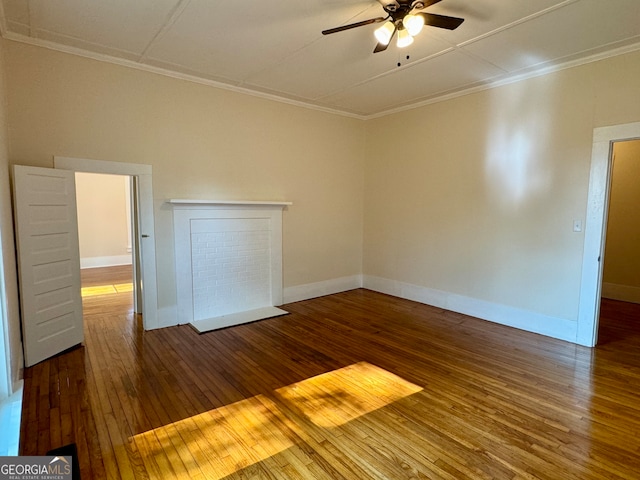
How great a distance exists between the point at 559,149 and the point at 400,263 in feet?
8.53

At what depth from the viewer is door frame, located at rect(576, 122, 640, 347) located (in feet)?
11.3

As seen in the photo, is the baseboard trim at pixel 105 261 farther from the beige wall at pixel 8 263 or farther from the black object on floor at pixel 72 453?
the black object on floor at pixel 72 453

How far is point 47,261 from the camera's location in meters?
3.22

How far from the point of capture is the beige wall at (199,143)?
10.9 feet

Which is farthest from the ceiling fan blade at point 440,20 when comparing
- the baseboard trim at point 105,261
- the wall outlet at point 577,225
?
the baseboard trim at point 105,261

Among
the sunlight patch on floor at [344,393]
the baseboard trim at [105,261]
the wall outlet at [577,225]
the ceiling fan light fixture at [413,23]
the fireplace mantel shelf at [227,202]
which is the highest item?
the ceiling fan light fixture at [413,23]

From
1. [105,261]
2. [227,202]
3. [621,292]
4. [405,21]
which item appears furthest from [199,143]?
[621,292]

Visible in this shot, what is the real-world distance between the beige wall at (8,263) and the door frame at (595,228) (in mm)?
5188

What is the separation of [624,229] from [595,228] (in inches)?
106

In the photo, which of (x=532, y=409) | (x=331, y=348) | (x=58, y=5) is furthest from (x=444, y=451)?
(x=58, y=5)

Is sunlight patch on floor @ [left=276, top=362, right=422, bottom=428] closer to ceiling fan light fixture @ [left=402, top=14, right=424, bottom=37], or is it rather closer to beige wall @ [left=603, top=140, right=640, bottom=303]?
ceiling fan light fixture @ [left=402, top=14, right=424, bottom=37]

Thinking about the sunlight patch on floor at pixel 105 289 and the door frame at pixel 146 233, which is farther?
the sunlight patch on floor at pixel 105 289

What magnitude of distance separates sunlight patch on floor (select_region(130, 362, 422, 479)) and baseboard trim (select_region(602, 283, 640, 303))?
478 cm

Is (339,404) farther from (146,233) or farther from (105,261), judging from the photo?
(105,261)
